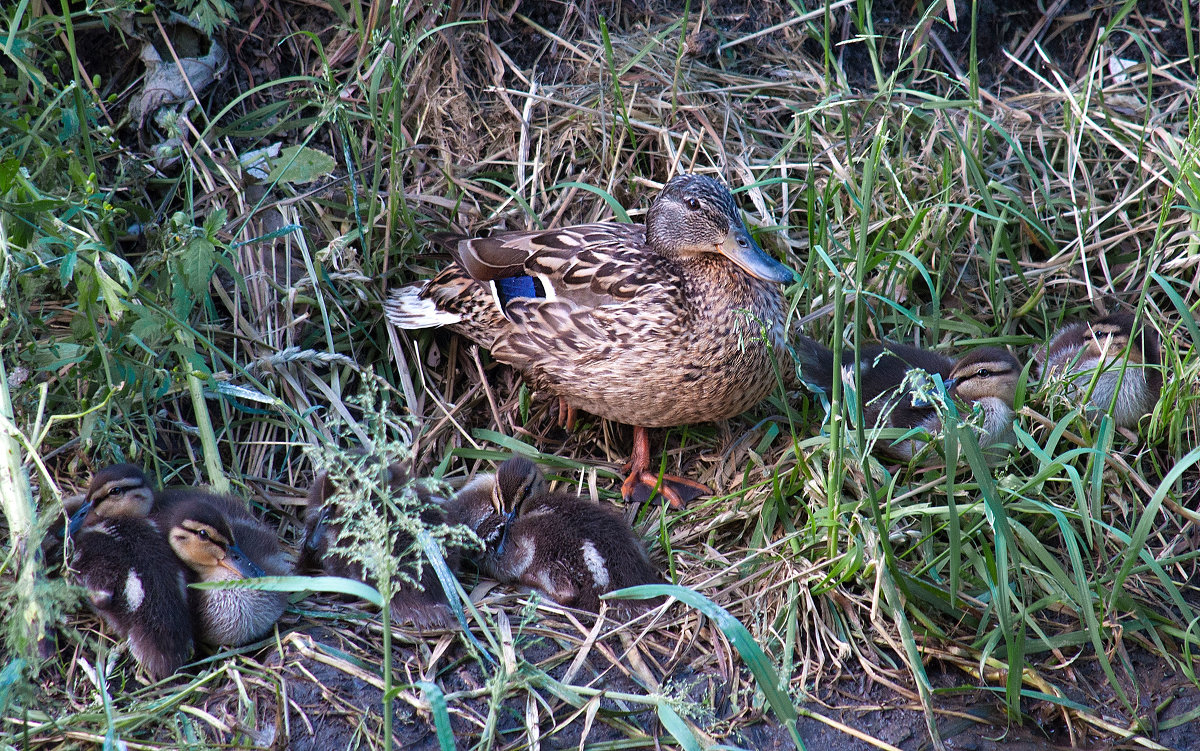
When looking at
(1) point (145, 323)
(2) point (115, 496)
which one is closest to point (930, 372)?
(1) point (145, 323)

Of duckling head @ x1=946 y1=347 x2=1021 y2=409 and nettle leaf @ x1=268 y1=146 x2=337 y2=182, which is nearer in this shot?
duckling head @ x1=946 y1=347 x2=1021 y2=409

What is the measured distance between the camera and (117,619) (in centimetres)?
268

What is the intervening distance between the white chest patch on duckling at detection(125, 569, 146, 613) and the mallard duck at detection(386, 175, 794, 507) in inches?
58.6

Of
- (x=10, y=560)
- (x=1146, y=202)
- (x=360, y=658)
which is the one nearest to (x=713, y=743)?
(x=360, y=658)

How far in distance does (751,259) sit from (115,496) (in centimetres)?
216

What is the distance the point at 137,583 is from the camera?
268 centimetres

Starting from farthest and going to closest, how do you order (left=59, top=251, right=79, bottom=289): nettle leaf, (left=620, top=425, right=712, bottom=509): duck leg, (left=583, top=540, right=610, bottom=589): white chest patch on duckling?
(left=620, top=425, right=712, bottom=509): duck leg
(left=583, top=540, right=610, bottom=589): white chest patch on duckling
(left=59, top=251, right=79, bottom=289): nettle leaf

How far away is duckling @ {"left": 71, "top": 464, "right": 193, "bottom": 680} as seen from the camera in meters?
2.64

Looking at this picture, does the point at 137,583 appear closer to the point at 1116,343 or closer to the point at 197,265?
the point at 197,265

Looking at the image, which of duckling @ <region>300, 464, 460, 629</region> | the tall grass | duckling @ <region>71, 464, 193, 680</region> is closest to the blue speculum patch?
the tall grass

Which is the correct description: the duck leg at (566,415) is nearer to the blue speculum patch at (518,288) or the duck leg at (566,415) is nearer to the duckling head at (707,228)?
the blue speculum patch at (518,288)

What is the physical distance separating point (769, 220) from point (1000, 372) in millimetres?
1138

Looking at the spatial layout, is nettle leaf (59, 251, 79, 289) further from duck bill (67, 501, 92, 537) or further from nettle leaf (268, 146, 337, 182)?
nettle leaf (268, 146, 337, 182)

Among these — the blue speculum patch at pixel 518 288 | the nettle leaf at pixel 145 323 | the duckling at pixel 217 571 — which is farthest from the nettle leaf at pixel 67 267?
the blue speculum patch at pixel 518 288
